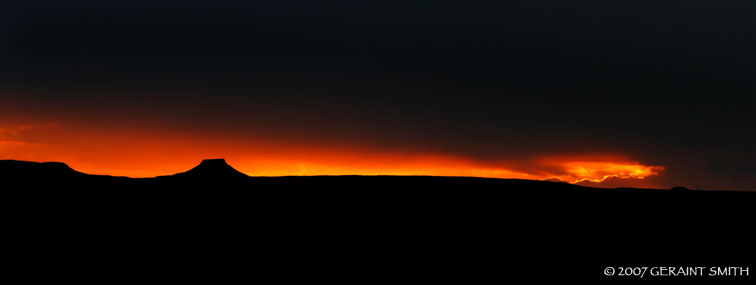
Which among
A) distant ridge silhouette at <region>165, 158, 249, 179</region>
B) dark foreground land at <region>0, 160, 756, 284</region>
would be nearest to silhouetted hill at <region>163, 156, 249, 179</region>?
distant ridge silhouette at <region>165, 158, 249, 179</region>

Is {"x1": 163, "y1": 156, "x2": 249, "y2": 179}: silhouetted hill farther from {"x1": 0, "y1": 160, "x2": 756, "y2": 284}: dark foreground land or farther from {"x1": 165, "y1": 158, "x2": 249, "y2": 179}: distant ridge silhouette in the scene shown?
{"x1": 0, "y1": 160, "x2": 756, "y2": 284}: dark foreground land

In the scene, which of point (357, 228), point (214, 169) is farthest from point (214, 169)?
point (357, 228)

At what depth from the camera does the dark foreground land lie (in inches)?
1073

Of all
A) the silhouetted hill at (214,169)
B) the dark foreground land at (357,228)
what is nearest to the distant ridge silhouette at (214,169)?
the silhouetted hill at (214,169)

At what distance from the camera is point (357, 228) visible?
32.2 metres

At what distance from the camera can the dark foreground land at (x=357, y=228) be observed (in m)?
27.3

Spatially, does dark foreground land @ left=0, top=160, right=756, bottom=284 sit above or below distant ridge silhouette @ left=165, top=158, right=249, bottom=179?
below

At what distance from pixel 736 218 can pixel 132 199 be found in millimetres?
31043

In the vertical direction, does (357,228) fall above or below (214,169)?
below

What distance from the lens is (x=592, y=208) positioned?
36500 millimetres

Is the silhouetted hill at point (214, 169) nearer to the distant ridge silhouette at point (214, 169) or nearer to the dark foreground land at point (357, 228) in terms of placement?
the distant ridge silhouette at point (214, 169)

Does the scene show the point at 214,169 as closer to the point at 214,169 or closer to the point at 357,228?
the point at 214,169

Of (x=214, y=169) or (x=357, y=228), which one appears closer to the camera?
(x=357, y=228)

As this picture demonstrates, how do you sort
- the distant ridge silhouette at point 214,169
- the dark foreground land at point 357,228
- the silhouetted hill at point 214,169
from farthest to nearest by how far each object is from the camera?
the distant ridge silhouette at point 214,169 < the silhouetted hill at point 214,169 < the dark foreground land at point 357,228
